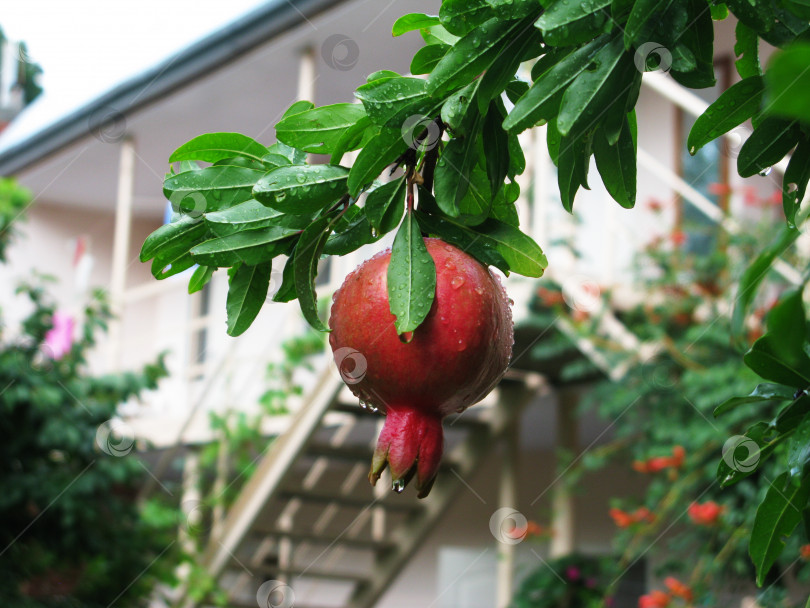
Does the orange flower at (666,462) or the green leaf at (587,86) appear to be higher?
the green leaf at (587,86)

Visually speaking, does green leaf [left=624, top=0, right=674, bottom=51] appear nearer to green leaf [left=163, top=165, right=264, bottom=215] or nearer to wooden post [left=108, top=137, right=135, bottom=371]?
green leaf [left=163, top=165, right=264, bottom=215]

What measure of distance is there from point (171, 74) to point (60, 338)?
209cm

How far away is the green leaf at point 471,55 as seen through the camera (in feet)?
2.41

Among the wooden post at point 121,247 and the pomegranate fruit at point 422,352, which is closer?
the pomegranate fruit at point 422,352

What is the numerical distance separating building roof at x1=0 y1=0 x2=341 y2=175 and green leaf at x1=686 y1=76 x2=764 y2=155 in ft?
16.7

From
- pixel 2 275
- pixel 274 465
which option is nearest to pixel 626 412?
pixel 274 465

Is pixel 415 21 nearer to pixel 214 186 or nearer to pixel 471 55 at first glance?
pixel 471 55

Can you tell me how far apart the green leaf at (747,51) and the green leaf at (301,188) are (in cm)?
38

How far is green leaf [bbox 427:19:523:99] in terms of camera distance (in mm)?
733

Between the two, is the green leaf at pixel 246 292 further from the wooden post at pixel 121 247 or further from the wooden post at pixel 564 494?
the wooden post at pixel 121 247

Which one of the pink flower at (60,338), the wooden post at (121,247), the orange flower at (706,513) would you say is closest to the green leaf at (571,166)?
the orange flower at (706,513)

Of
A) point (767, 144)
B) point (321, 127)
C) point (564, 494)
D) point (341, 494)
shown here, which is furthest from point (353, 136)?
point (341, 494)

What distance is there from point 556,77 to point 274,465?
4.93m

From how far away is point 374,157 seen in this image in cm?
75
